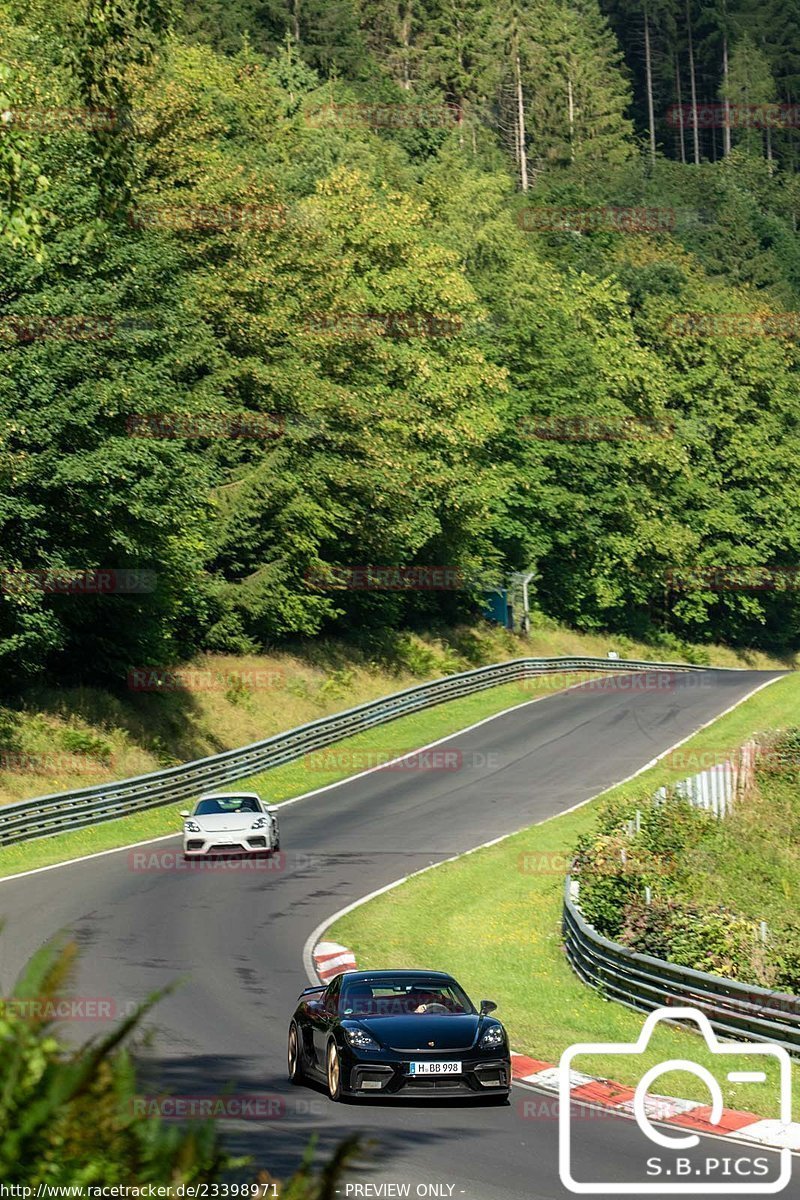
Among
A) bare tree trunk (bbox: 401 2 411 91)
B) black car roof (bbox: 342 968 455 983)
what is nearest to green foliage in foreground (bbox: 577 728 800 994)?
black car roof (bbox: 342 968 455 983)

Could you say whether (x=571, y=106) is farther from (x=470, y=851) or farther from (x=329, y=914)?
(x=329, y=914)

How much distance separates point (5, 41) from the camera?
46.8 meters

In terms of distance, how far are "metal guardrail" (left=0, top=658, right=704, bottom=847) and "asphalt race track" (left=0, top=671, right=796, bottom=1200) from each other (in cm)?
235

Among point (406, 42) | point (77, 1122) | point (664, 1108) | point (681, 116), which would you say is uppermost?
point (406, 42)

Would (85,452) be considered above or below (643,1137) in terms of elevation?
above

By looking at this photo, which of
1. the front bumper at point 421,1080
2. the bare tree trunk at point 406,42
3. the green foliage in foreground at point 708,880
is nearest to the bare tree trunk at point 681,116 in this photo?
the bare tree trunk at point 406,42

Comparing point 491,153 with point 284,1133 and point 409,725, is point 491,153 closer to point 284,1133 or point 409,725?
point 409,725

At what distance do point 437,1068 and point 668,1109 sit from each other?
223 cm

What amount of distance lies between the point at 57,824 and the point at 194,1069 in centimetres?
2298

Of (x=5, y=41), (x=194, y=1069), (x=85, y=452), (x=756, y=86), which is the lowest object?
(x=194, y=1069)

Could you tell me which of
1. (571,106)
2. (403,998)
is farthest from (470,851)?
(571,106)

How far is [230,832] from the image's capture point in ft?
109

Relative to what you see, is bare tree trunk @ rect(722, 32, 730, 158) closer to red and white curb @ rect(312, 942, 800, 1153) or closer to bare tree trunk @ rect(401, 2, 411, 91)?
bare tree trunk @ rect(401, 2, 411, 91)

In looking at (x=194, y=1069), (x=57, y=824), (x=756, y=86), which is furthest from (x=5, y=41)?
(x=756, y=86)
